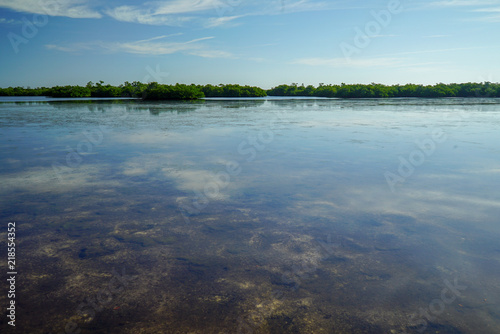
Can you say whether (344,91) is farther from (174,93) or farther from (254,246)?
(254,246)

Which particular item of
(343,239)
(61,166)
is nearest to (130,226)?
(343,239)

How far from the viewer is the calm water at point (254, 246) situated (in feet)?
9.87

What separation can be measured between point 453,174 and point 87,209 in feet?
26.4

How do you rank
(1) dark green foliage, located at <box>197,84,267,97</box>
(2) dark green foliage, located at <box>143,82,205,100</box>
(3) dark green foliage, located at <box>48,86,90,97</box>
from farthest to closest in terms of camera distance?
(1) dark green foliage, located at <box>197,84,267,97</box>
(3) dark green foliage, located at <box>48,86,90,97</box>
(2) dark green foliage, located at <box>143,82,205,100</box>

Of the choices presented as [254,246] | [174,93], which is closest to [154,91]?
[174,93]

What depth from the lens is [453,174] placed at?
26.5 ft

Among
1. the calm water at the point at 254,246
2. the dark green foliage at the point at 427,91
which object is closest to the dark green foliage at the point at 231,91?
the dark green foliage at the point at 427,91

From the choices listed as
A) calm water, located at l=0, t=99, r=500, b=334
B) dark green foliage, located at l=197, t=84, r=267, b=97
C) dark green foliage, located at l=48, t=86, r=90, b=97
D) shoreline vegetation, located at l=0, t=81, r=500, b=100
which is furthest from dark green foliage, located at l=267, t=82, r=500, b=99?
calm water, located at l=0, t=99, r=500, b=334

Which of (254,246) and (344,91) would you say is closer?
(254,246)

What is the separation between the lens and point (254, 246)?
4324 mm

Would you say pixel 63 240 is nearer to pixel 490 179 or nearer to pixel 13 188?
pixel 13 188

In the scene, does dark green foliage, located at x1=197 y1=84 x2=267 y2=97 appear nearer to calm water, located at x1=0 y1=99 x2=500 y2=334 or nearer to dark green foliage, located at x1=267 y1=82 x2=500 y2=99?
dark green foliage, located at x1=267 y1=82 x2=500 y2=99

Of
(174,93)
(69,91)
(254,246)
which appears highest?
(69,91)

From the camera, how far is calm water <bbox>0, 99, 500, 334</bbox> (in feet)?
9.87
